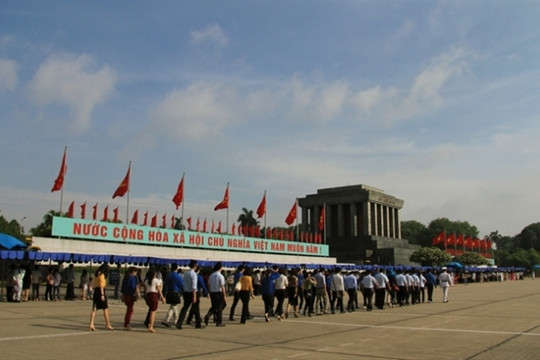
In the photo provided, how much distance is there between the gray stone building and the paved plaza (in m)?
59.4

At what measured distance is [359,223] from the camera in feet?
286

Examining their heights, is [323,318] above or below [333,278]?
below

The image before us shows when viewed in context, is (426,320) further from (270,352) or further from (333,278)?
(270,352)

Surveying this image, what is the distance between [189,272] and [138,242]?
92.4 ft

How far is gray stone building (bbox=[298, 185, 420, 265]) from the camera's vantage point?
250 feet

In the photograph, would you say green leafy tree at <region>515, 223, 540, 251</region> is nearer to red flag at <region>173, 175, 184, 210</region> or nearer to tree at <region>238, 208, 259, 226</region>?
tree at <region>238, 208, 259, 226</region>

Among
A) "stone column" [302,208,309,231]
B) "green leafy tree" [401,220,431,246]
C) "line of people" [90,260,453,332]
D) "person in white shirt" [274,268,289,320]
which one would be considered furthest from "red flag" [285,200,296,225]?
"green leafy tree" [401,220,431,246]

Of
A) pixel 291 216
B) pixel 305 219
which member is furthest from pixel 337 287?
pixel 305 219

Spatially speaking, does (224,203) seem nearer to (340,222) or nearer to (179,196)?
(179,196)

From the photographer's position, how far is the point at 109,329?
12914mm

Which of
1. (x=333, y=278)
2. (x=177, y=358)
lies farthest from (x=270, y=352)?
(x=333, y=278)

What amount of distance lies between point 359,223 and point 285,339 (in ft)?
253

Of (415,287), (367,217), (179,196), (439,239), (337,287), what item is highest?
(367,217)

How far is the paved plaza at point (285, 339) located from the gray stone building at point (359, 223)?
5942cm
